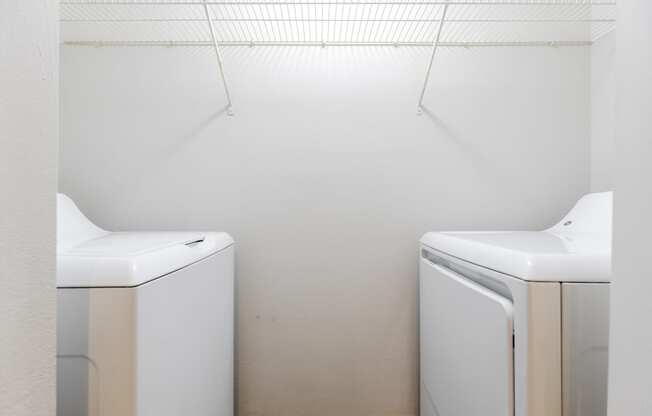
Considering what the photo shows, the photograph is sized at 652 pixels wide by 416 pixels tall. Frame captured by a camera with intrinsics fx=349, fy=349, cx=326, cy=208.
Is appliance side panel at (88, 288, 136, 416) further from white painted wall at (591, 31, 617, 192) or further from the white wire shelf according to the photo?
white painted wall at (591, 31, 617, 192)

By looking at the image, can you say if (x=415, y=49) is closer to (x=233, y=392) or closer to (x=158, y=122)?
(x=158, y=122)

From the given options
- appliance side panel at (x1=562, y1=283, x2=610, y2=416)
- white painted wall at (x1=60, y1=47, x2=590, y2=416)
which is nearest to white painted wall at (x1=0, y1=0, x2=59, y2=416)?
appliance side panel at (x1=562, y1=283, x2=610, y2=416)

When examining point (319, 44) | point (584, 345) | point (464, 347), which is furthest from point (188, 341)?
point (319, 44)

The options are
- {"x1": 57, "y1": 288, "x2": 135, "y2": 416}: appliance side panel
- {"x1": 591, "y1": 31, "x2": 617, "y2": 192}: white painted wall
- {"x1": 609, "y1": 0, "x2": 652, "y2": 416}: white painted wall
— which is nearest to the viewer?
{"x1": 609, "y1": 0, "x2": 652, "y2": 416}: white painted wall

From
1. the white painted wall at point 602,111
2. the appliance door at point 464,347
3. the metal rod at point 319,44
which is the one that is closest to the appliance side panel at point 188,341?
the appliance door at point 464,347

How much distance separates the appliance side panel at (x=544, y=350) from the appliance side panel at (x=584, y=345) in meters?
0.01

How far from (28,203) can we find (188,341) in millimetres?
494

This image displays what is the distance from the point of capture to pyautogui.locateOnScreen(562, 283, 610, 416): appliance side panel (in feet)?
1.88

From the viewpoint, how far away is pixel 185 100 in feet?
4.26

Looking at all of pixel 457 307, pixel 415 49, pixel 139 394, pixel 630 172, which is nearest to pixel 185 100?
pixel 415 49

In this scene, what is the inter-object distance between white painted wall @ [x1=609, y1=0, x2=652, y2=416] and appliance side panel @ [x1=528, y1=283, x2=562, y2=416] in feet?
0.57

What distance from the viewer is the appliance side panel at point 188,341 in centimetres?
58

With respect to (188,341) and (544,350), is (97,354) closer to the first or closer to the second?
(188,341)

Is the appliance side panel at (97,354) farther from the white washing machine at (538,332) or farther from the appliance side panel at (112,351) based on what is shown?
the white washing machine at (538,332)
